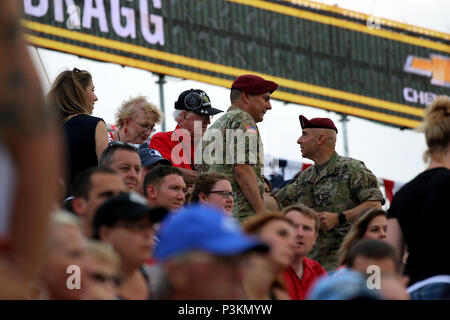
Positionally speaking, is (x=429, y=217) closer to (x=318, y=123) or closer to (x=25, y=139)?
(x=318, y=123)

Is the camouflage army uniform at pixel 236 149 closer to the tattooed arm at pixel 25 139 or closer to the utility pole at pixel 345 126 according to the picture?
the tattooed arm at pixel 25 139

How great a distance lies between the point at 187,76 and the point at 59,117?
21010mm

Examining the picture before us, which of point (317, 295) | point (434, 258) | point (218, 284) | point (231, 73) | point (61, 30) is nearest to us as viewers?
point (218, 284)

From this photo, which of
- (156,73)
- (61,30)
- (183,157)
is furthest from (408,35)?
(183,157)

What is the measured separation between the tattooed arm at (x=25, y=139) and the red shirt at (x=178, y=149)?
219 inches

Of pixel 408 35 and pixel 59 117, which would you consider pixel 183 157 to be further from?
pixel 408 35

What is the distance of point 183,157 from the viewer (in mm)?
7477

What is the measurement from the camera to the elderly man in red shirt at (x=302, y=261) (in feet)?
18.6

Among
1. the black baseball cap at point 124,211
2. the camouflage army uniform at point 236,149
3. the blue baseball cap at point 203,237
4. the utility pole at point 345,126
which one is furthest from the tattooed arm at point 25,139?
the utility pole at point 345,126

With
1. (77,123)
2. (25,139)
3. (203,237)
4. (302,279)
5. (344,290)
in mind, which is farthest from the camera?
(77,123)

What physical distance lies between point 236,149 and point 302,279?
1247mm

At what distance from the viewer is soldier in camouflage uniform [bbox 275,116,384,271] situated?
686 cm

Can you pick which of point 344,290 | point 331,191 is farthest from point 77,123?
point 344,290

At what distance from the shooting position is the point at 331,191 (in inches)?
277
